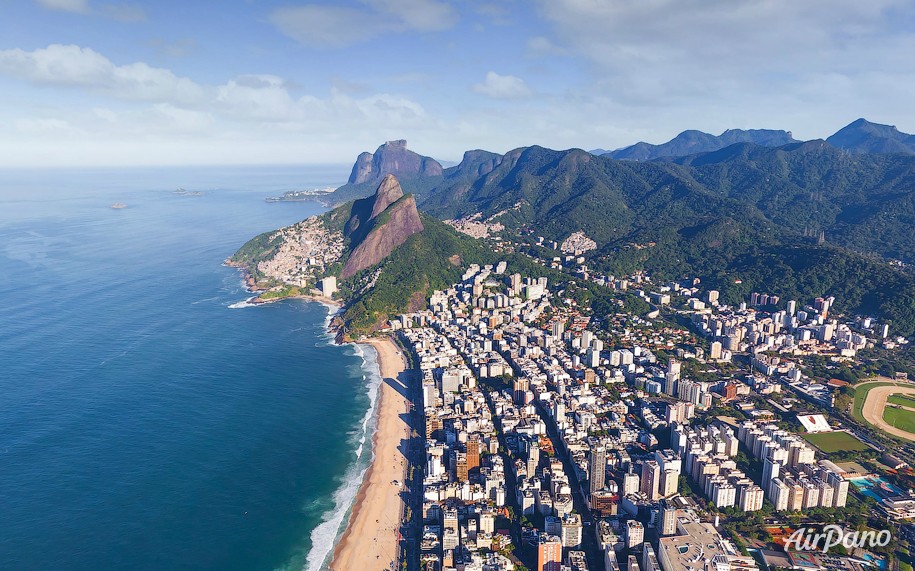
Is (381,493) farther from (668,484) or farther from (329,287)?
(329,287)

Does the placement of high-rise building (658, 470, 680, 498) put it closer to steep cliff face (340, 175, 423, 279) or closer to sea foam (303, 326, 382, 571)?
sea foam (303, 326, 382, 571)

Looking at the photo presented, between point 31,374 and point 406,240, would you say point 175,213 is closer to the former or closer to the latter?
point 406,240

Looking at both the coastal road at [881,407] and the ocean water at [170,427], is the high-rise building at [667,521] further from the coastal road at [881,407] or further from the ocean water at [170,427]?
the coastal road at [881,407]

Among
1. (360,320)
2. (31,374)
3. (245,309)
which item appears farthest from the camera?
(245,309)

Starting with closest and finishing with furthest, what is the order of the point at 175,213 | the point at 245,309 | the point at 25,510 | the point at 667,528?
1. the point at 667,528
2. the point at 25,510
3. the point at 245,309
4. the point at 175,213

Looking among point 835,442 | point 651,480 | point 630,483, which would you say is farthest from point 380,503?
point 835,442

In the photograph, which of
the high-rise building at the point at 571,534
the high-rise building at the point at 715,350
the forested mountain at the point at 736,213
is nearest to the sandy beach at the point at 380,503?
the high-rise building at the point at 571,534

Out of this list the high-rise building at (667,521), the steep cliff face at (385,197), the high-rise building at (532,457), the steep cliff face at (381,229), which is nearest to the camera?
the high-rise building at (667,521)

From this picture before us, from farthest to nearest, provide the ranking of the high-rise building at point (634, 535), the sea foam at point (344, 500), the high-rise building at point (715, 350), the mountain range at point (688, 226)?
the mountain range at point (688, 226), the high-rise building at point (715, 350), the sea foam at point (344, 500), the high-rise building at point (634, 535)

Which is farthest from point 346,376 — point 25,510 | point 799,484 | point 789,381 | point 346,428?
point 789,381
